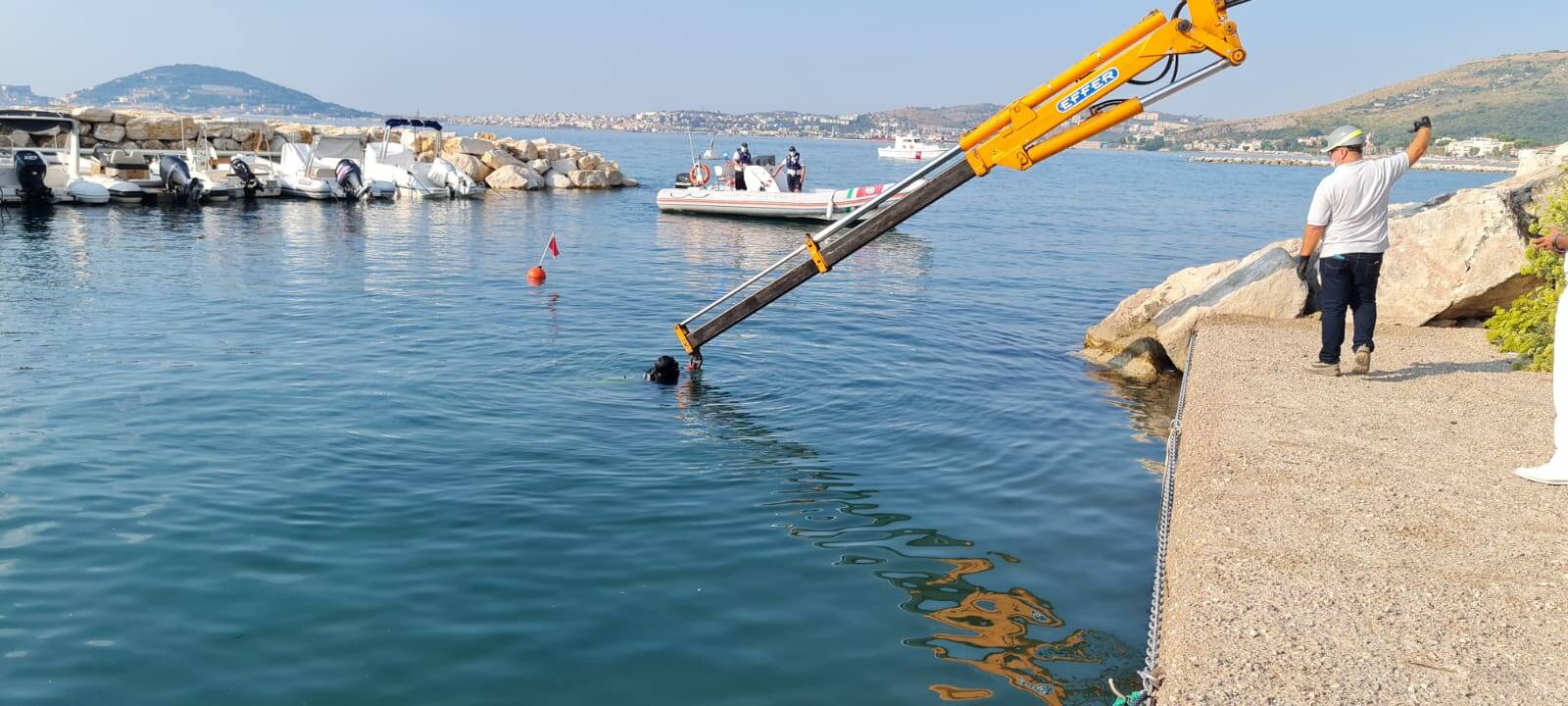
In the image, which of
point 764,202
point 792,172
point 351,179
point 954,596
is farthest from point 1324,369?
point 351,179

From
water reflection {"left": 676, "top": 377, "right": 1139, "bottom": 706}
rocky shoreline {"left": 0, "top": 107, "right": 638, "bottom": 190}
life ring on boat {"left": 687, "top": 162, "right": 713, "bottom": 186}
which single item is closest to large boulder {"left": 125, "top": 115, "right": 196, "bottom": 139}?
rocky shoreline {"left": 0, "top": 107, "right": 638, "bottom": 190}

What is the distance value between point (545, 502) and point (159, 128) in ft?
153

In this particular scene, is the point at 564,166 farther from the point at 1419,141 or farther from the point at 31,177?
the point at 1419,141

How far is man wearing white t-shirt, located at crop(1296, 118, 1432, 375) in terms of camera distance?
31.0 feet

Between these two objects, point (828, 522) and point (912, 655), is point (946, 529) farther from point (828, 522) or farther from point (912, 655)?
point (912, 655)

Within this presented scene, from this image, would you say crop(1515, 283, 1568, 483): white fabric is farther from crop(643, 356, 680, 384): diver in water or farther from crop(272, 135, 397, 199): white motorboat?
crop(272, 135, 397, 199): white motorboat

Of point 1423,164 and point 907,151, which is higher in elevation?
point 1423,164

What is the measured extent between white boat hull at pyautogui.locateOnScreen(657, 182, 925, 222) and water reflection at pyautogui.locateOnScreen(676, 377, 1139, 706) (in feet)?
83.2

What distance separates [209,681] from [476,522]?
2.61 m

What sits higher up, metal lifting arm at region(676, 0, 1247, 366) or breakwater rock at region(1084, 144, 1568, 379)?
metal lifting arm at region(676, 0, 1247, 366)

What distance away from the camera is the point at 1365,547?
5816 mm

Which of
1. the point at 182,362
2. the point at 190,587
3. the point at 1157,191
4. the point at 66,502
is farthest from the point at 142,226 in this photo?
the point at 1157,191

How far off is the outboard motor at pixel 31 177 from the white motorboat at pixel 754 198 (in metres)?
19.5

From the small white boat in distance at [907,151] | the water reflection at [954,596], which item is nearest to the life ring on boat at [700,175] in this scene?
the water reflection at [954,596]
